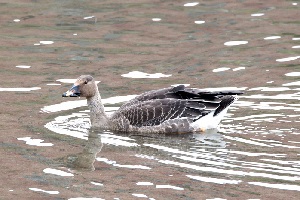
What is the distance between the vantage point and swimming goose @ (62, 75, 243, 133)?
15.0 metres

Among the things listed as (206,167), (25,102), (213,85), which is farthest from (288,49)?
(206,167)

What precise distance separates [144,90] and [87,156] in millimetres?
4152

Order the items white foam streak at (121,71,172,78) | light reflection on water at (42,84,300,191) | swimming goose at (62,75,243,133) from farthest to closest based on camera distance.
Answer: white foam streak at (121,71,172,78) < swimming goose at (62,75,243,133) < light reflection on water at (42,84,300,191)

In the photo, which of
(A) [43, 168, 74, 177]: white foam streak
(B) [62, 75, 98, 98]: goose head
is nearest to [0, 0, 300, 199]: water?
(A) [43, 168, 74, 177]: white foam streak

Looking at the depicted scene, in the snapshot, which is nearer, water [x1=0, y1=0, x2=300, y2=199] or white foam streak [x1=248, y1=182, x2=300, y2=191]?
white foam streak [x1=248, y1=182, x2=300, y2=191]

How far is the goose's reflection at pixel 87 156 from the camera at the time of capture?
1284 centimetres

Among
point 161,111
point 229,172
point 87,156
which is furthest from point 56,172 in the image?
point 161,111

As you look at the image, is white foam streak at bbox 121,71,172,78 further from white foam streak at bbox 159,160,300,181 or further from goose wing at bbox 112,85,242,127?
white foam streak at bbox 159,160,300,181

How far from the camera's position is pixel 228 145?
13.7 metres

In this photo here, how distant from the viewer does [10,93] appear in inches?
669

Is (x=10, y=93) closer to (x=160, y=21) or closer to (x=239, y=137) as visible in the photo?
(x=239, y=137)

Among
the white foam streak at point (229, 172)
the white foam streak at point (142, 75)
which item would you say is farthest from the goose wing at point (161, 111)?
the white foam streak at point (142, 75)

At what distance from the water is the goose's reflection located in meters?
0.02

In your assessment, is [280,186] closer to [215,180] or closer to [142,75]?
[215,180]
